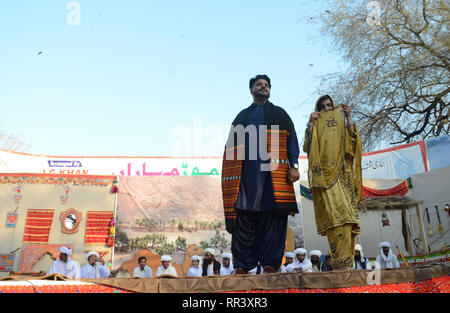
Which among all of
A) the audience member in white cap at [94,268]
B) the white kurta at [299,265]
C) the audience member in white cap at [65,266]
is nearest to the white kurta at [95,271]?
the audience member in white cap at [94,268]

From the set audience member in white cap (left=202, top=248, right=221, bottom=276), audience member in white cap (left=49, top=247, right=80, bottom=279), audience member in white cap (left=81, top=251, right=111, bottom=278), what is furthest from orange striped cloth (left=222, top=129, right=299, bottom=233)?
audience member in white cap (left=202, top=248, right=221, bottom=276)

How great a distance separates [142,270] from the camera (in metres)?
9.23

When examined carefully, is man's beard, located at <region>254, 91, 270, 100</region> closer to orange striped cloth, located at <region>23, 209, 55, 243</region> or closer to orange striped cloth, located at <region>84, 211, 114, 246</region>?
orange striped cloth, located at <region>84, 211, 114, 246</region>

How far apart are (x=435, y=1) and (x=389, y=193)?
4.77 metres

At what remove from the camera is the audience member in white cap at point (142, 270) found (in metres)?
9.08

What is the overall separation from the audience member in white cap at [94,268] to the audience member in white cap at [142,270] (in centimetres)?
62

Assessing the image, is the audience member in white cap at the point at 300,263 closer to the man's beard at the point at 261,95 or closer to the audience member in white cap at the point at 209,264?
the audience member in white cap at the point at 209,264

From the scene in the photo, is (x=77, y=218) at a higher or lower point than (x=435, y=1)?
lower

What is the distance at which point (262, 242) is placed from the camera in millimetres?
3520

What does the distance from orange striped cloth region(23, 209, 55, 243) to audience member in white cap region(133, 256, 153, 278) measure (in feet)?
7.24

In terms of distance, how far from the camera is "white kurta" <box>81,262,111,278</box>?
8.45 metres

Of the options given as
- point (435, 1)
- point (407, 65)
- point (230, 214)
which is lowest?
point (230, 214)
